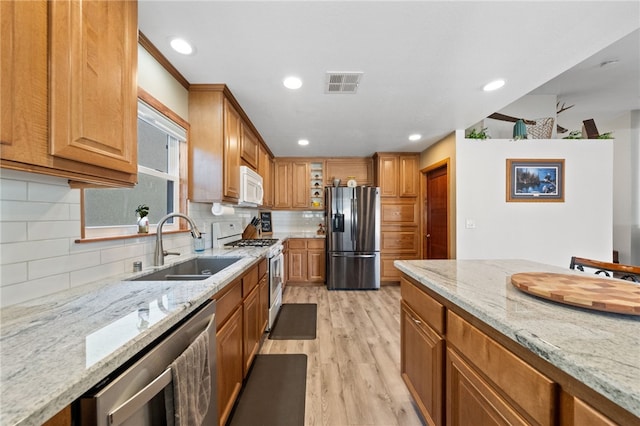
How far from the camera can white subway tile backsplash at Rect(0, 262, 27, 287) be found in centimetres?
90

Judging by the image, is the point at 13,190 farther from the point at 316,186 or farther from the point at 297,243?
the point at 316,186

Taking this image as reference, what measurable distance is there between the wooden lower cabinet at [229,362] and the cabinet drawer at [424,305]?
109 centimetres

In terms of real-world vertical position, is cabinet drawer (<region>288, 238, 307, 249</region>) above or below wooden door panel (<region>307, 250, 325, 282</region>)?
above

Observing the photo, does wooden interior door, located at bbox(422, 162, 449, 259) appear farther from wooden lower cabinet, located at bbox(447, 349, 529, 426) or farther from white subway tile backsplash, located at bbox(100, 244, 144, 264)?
white subway tile backsplash, located at bbox(100, 244, 144, 264)

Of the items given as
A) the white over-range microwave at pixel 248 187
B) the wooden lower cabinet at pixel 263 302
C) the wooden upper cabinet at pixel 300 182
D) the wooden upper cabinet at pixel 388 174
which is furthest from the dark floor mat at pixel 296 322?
the wooden upper cabinet at pixel 388 174

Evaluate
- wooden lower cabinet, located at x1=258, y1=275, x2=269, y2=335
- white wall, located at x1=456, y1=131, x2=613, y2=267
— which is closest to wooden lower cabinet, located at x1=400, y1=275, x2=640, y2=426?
wooden lower cabinet, located at x1=258, y1=275, x2=269, y2=335

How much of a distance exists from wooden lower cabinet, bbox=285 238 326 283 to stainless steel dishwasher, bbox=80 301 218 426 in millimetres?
3364

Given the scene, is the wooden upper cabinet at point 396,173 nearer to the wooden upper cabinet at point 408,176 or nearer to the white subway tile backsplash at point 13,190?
the wooden upper cabinet at point 408,176

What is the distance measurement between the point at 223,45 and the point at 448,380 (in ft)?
7.31

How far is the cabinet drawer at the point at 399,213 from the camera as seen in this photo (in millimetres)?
4418

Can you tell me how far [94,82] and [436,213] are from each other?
4.15m

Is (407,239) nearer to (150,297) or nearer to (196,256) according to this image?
(196,256)

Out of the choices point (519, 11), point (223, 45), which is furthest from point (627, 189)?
point (223, 45)

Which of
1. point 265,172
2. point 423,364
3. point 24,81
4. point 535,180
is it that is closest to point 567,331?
point 423,364
